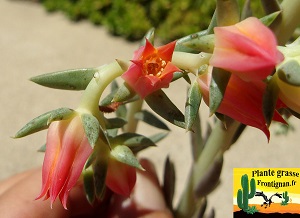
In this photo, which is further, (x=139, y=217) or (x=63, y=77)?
(x=139, y=217)

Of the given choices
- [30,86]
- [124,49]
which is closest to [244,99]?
[30,86]

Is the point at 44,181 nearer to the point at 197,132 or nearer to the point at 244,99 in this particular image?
the point at 244,99

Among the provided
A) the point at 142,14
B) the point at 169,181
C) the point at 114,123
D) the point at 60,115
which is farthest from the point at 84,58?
the point at 60,115

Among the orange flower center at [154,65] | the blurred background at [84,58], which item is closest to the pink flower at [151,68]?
the orange flower center at [154,65]

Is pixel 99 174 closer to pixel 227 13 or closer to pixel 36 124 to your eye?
pixel 36 124

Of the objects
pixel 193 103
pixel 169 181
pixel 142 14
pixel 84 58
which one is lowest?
pixel 84 58

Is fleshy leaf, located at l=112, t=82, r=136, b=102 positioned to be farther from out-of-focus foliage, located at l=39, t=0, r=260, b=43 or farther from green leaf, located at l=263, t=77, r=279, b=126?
out-of-focus foliage, located at l=39, t=0, r=260, b=43
